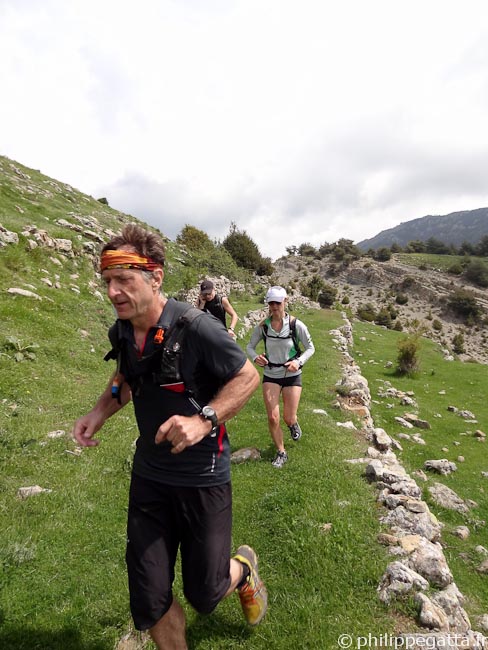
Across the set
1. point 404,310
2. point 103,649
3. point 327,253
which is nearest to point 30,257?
point 103,649

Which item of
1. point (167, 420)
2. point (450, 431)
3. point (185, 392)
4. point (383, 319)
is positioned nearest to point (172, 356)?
point (185, 392)

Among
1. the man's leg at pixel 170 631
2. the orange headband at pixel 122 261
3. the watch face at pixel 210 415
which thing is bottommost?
the man's leg at pixel 170 631

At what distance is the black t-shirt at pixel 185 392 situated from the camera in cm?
268

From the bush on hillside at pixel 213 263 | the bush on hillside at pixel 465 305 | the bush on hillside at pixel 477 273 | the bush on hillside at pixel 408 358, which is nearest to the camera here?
the bush on hillside at pixel 408 358

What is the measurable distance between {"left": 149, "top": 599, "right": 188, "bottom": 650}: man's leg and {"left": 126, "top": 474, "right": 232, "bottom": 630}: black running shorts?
14cm

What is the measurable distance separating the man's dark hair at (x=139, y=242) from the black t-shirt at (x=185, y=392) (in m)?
0.40

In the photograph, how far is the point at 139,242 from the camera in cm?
279

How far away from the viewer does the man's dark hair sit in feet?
9.11

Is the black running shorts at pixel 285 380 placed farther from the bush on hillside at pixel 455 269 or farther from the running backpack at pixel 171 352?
the bush on hillside at pixel 455 269

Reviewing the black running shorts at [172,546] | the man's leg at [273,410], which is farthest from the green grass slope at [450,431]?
the black running shorts at [172,546]

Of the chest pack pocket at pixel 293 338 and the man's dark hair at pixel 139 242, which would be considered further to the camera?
the chest pack pocket at pixel 293 338

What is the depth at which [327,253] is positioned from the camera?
93125 millimetres

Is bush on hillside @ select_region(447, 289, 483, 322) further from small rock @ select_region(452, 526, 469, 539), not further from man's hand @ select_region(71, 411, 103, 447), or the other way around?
man's hand @ select_region(71, 411, 103, 447)

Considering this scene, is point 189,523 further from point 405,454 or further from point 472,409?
point 472,409
